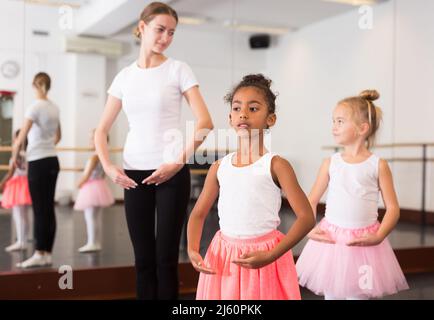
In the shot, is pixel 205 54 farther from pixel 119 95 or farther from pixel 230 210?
pixel 230 210

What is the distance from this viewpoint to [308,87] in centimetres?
326

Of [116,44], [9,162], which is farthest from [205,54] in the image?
[9,162]

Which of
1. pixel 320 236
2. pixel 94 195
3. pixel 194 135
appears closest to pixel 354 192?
pixel 320 236

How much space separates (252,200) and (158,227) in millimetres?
532

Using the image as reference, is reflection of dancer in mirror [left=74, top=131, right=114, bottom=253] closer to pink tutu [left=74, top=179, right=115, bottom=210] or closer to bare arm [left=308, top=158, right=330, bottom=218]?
pink tutu [left=74, top=179, right=115, bottom=210]

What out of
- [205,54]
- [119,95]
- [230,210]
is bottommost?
[230,210]

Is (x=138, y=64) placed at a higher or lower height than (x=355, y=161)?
higher

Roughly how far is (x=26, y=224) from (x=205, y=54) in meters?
1.43

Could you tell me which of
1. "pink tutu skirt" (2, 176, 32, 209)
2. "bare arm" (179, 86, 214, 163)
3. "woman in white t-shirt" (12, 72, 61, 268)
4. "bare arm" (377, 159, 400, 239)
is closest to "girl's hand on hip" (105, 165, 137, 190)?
"bare arm" (179, 86, 214, 163)

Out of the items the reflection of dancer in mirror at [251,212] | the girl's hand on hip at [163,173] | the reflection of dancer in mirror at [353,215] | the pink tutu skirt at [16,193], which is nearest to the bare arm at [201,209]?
the reflection of dancer in mirror at [251,212]

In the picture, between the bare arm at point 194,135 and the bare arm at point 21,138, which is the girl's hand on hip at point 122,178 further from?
the bare arm at point 21,138

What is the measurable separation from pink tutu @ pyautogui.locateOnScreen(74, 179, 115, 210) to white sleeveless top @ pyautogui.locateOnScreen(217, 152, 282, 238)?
138 cm

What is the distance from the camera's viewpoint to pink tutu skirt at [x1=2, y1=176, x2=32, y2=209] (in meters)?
2.82

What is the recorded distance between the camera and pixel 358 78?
3998 mm
